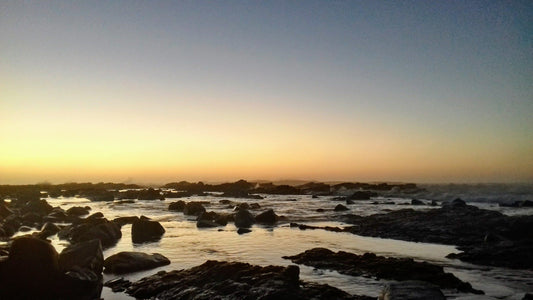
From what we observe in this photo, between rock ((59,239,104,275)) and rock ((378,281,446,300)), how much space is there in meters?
14.2

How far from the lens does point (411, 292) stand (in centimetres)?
1173

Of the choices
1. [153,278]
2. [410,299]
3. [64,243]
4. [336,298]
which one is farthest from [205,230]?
[410,299]

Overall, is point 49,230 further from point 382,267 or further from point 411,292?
point 411,292

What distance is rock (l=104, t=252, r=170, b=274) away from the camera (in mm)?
19438

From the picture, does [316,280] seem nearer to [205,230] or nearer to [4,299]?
[4,299]

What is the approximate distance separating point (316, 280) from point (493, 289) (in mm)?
7316

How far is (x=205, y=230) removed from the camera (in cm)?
3666

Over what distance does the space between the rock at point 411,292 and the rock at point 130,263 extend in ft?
42.2

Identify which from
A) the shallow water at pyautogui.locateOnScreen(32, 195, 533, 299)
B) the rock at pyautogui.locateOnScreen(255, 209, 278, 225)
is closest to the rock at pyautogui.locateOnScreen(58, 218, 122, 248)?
the shallow water at pyautogui.locateOnScreen(32, 195, 533, 299)

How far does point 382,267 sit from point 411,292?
20.4 ft

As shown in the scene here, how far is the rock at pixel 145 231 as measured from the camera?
3084 cm

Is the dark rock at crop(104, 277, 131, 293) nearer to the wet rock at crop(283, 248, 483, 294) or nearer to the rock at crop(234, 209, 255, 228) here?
the wet rock at crop(283, 248, 483, 294)

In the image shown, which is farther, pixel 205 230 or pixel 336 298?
pixel 205 230

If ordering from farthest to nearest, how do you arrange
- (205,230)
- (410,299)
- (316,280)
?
(205,230)
(316,280)
(410,299)
